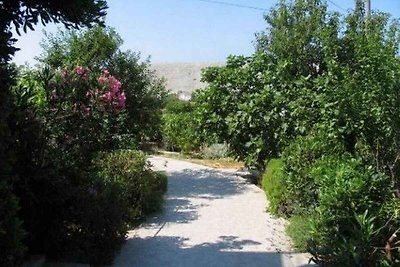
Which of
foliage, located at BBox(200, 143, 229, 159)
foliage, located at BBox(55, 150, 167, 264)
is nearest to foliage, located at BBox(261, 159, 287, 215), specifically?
foliage, located at BBox(55, 150, 167, 264)

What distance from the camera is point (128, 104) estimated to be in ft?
38.1

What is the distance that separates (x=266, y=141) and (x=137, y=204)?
435 centimetres

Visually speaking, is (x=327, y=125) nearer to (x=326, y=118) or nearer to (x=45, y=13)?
(x=326, y=118)

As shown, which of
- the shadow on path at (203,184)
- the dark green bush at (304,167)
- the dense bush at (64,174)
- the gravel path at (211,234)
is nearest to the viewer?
the dense bush at (64,174)

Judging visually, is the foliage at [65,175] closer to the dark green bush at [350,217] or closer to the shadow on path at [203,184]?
the dark green bush at [350,217]

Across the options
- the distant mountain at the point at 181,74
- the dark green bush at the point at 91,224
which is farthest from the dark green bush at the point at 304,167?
the distant mountain at the point at 181,74

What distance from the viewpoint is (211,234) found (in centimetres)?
704

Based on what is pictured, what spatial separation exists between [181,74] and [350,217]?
27.2 m

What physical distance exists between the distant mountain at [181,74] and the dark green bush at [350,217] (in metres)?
24.9

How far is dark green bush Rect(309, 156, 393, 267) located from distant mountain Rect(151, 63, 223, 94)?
24.9m

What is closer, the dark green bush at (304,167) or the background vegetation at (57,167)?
the background vegetation at (57,167)

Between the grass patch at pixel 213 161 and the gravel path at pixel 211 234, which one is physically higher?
the grass patch at pixel 213 161

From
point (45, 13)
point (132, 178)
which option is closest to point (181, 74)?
point (132, 178)

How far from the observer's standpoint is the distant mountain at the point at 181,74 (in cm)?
3084
